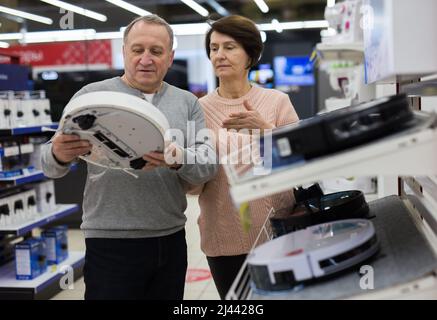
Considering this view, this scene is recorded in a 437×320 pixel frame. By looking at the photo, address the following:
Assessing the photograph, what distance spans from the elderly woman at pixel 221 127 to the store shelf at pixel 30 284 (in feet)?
8.55

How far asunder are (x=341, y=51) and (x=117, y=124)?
2897mm

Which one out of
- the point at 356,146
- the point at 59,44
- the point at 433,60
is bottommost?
the point at 356,146

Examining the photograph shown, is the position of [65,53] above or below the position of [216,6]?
below

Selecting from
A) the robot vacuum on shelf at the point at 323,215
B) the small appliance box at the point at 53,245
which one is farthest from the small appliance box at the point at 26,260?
the robot vacuum on shelf at the point at 323,215

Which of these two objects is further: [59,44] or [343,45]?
[59,44]

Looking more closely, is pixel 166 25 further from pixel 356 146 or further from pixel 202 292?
pixel 202 292

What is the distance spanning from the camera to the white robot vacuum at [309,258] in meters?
1.08

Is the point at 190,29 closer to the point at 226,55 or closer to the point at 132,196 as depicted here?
the point at 226,55

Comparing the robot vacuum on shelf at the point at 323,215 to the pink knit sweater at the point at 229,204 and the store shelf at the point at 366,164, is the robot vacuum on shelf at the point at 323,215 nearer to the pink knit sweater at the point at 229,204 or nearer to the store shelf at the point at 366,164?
the pink knit sweater at the point at 229,204

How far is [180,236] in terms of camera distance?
6.02ft

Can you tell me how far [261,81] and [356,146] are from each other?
583 inches

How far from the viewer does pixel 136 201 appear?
5.61ft

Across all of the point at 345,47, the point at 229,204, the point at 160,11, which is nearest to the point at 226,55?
the point at 229,204
